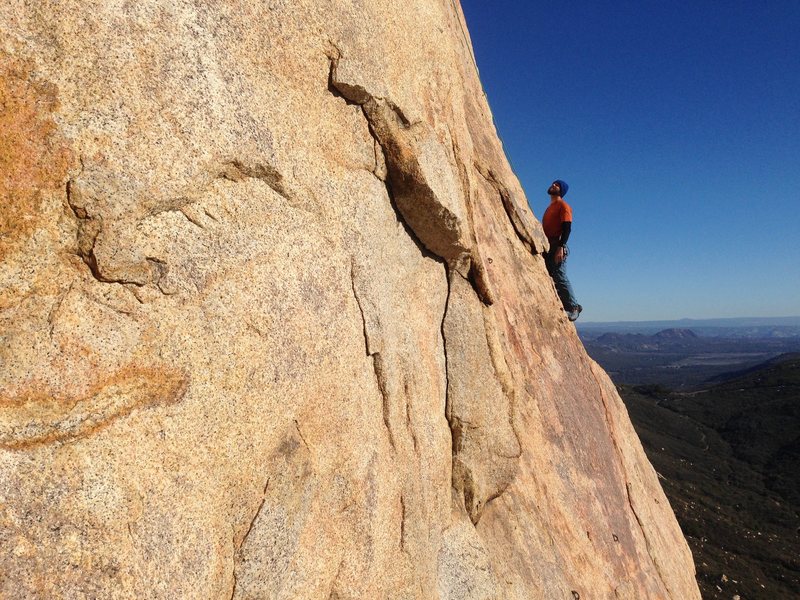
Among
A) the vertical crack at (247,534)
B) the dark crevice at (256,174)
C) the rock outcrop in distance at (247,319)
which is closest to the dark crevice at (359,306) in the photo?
the rock outcrop in distance at (247,319)

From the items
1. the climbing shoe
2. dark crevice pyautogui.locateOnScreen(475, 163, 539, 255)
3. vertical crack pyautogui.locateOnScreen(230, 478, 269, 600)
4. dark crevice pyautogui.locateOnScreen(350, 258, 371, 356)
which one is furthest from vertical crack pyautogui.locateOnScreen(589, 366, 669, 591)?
vertical crack pyautogui.locateOnScreen(230, 478, 269, 600)

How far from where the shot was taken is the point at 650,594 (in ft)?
33.7

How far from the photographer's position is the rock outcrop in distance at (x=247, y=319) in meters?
3.61

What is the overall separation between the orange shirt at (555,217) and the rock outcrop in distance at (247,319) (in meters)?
5.81

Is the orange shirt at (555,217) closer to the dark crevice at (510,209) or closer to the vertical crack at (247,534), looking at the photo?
the dark crevice at (510,209)

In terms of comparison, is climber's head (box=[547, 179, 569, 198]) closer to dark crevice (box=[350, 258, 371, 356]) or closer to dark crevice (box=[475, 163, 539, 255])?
dark crevice (box=[475, 163, 539, 255])

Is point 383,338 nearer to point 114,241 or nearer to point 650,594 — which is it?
point 114,241

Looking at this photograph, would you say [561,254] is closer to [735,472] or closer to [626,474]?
[626,474]

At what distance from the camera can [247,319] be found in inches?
183

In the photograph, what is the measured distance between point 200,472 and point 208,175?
2.46 m

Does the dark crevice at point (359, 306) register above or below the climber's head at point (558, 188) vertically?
below

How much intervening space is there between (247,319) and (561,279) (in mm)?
10412

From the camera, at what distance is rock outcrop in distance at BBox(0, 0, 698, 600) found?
142 inches

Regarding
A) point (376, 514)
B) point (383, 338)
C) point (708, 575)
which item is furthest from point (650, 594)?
point (708, 575)
